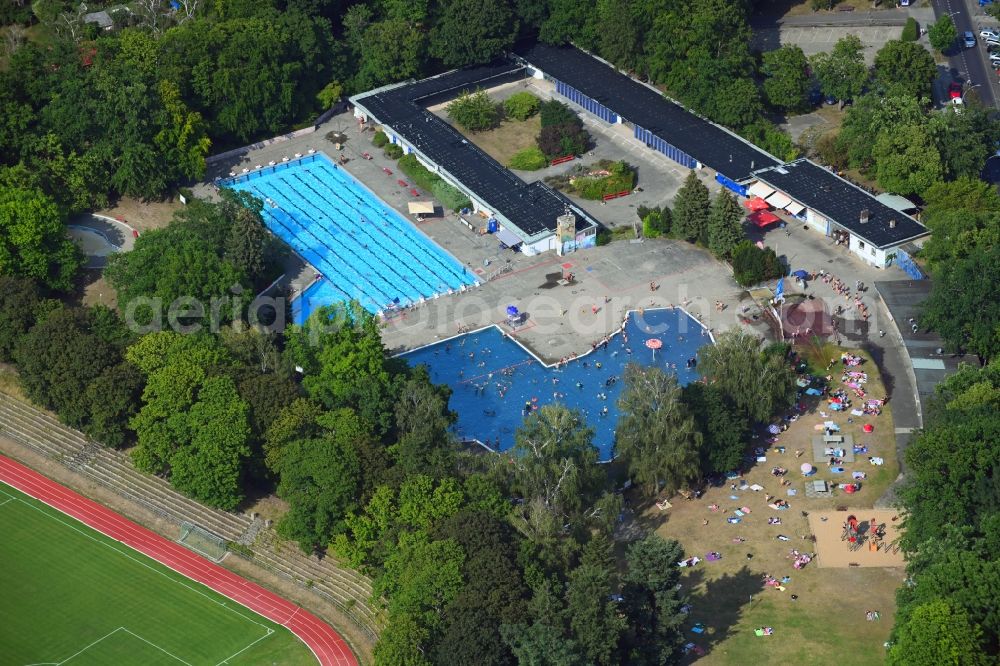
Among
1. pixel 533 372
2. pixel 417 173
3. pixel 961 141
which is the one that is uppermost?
pixel 961 141

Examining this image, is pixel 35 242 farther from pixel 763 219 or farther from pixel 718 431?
pixel 763 219

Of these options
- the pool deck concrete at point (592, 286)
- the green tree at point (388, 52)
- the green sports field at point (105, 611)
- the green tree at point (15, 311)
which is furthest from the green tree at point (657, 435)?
the green tree at point (388, 52)

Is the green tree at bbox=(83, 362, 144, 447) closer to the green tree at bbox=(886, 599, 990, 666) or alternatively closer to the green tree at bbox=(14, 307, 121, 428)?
the green tree at bbox=(14, 307, 121, 428)

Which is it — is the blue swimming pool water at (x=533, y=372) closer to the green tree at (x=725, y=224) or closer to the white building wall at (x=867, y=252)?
the green tree at (x=725, y=224)

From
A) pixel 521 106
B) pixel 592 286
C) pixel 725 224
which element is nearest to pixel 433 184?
pixel 521 106

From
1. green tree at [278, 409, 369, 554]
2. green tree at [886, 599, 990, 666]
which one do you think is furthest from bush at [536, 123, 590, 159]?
green tree at [886, 599, 990, 666]

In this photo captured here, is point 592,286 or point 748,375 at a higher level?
point 748,375
